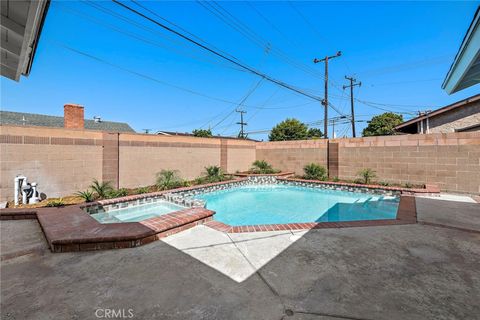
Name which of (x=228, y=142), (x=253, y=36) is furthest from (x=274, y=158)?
(x=253, y=36)

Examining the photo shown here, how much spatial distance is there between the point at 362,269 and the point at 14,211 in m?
6.91

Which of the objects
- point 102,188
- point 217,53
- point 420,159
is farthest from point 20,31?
point 420,159

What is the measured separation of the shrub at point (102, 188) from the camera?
6.59 meters

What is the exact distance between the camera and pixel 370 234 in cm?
366

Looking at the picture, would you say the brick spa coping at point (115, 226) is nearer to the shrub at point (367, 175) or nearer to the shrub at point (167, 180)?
the shrub at point (167, 180)

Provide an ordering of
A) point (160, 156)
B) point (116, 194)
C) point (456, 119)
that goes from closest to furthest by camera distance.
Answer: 1. point (116, 194)
2. point (160, 156)
3. point (456, 119)

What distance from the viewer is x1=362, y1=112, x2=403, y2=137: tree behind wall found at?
92.1 feet

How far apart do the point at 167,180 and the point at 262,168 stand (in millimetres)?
5981

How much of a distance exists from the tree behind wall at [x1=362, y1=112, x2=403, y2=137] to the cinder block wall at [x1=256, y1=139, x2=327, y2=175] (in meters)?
22.7

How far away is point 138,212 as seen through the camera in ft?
21.3

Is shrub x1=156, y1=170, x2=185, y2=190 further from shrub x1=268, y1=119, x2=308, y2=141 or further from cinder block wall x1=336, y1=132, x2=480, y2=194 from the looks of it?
shrub x1=268, y1=119, x2=308, y2=141

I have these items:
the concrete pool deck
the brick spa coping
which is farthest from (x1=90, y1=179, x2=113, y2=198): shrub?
the concrete pool deck

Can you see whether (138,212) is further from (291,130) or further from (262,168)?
(291,130)

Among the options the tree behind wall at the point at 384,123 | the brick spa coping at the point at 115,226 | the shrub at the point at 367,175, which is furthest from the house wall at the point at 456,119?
the tree behind wall at the point at 384,123
